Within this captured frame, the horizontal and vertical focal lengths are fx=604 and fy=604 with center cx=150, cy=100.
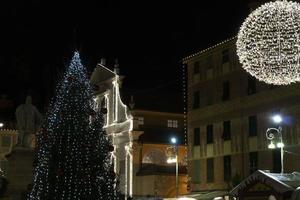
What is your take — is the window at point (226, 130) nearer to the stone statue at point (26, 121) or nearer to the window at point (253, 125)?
the window at point (253, 125)

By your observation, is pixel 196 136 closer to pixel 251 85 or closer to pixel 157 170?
pixel 251 85

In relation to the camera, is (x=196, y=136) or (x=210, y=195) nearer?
(x=210, y=195)

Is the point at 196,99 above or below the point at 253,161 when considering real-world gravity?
above

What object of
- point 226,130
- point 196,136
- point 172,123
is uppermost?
point 172,123

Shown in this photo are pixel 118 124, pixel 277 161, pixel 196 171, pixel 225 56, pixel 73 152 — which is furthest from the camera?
pixel 118 124

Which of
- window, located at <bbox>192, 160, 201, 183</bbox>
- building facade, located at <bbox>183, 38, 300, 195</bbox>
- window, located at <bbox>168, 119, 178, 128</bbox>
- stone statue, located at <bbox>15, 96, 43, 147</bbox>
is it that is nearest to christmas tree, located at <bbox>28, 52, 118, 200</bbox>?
stone statue, located at <bbox>15, 96, 43, 147</bbox>

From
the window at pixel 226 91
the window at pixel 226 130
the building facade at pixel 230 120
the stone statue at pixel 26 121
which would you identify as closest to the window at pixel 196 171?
the building facade at pixel 230 120

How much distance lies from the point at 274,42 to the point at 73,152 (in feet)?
25.0

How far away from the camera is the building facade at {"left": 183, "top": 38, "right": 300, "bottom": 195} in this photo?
3700 centimetres

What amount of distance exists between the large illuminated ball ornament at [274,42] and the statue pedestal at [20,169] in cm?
1166

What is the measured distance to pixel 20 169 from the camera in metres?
27.0

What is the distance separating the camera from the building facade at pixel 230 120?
37.0 m

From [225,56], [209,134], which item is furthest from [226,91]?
[209,134]

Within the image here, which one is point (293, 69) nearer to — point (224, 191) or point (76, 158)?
point (76, 158)
